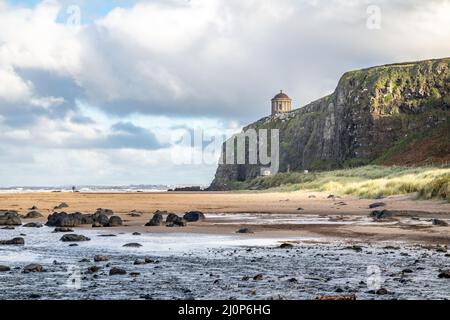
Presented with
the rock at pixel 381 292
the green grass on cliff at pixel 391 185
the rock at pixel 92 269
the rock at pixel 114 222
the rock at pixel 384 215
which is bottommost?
the rock at pixel 381 292

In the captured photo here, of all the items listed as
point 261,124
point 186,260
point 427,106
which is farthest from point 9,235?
point 261,124

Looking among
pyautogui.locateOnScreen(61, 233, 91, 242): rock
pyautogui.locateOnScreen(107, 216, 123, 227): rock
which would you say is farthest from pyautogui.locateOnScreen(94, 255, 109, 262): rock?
pyautogui.locateOnScreen(107, 216, 123, 227): rock

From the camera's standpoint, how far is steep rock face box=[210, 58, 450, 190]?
128m

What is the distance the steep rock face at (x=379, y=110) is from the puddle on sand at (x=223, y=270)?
106 m

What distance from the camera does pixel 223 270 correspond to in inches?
691

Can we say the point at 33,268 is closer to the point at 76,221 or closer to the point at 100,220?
the point at 100,220

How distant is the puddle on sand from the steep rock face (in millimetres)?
106450

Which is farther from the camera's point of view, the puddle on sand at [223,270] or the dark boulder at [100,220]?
the dark boulder at [100,220]

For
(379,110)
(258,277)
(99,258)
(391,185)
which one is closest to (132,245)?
(99,258)

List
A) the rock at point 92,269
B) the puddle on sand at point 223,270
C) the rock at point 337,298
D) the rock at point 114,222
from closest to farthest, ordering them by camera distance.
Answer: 1. the rock at point 337,298
2. the puddle on sand at point 223,270
3. the rock at point 92,269
4. the rock at point 114,222

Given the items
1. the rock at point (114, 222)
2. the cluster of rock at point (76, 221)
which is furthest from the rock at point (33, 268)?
the rock at point (114, 222)

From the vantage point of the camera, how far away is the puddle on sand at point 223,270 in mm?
14195

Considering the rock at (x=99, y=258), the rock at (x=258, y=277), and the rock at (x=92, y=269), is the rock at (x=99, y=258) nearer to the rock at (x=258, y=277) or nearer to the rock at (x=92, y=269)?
the rock at (x=92, y=269)
